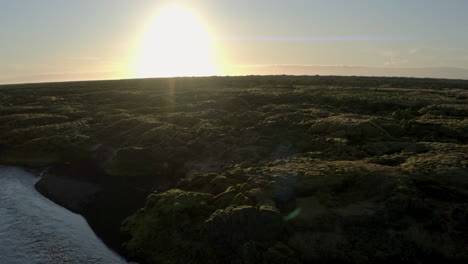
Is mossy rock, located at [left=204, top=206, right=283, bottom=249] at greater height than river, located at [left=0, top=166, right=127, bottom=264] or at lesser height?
greater

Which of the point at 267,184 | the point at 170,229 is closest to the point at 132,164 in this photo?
the point at 170,229

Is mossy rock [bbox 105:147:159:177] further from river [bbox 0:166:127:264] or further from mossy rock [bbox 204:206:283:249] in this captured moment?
mossy rock [bbox 204:206:283:249]

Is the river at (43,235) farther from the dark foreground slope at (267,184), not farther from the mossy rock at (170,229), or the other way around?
the mossy rock at (170,229)

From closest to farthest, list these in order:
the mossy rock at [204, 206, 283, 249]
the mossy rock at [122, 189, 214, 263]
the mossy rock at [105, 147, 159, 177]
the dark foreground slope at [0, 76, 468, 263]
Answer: the dark foreground slope at [0, 76, 468, 263], the mossy rock at [204, 206, 283, 249], the mossy rock at [122, 189, 214, 263], the mossy rock at [105, 147, 159, 177]

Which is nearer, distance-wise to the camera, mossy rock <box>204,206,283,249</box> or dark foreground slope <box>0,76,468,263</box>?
dark foreground slope <box>0,76,468,263</box>

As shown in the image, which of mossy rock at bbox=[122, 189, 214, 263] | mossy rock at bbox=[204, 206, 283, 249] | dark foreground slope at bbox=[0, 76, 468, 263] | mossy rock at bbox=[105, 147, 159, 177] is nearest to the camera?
dark foreground slope at bbox=[0, 76, 468, 263]

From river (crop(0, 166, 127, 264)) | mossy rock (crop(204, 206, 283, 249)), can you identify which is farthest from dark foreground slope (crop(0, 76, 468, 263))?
river (crop(0, 166, 127, 264))
